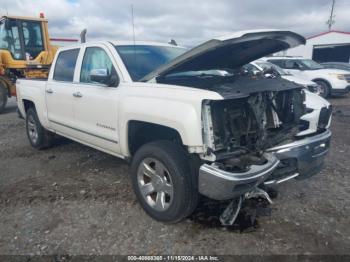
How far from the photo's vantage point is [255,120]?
2.91 meters

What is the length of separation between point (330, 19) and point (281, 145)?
Answer: 49.8m

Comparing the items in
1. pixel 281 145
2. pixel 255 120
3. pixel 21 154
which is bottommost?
pixel 21 154

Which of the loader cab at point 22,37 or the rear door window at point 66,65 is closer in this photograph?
the rear door window at point 66,65

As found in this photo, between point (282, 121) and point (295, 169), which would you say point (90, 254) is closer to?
point (295, 169)

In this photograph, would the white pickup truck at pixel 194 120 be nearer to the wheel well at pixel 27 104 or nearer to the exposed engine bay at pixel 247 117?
the exposed engine bay at pixel 247 117

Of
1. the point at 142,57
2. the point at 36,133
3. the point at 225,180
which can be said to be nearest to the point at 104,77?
the point at 142,57

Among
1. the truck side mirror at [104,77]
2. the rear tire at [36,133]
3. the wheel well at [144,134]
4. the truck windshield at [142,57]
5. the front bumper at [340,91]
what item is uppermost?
the truck windshield at [142,57]

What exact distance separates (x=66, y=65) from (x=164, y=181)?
9.10ft

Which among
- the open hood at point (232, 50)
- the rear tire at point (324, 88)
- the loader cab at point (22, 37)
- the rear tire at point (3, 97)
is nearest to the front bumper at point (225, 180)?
the open hood at point (232, 50)

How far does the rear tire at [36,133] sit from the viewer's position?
5.50 meters

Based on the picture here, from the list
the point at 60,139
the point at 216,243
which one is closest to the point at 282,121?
the point at 216,243

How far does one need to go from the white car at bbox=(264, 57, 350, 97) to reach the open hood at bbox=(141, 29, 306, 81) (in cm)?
952

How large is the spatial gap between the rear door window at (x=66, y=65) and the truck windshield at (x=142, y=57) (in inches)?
40.7

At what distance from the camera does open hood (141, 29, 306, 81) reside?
2.81 m
